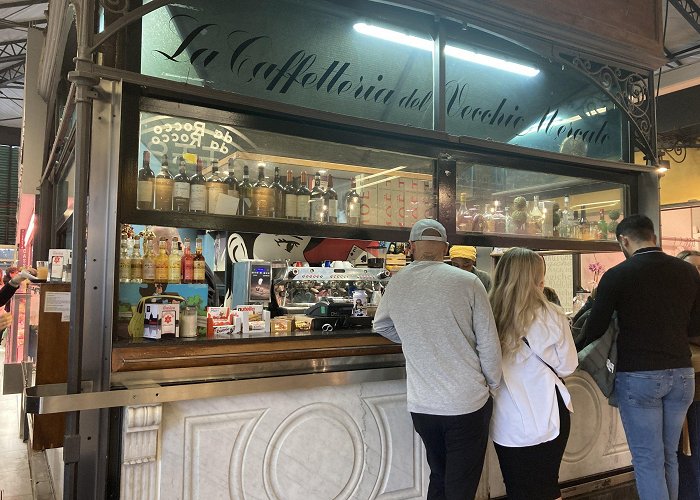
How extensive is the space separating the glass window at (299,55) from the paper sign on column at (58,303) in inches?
49.3

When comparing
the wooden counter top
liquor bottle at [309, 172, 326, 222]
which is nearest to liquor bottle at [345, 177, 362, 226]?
liquor bottle at [309, 172, 326, 222]

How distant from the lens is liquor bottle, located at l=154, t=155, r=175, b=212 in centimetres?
275

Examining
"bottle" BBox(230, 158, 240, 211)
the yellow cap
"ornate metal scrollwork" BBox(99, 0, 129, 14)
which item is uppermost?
"ornate metal scrollwork" BBox(99, 0, 129, 14)

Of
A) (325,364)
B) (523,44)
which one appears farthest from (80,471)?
(523,44)

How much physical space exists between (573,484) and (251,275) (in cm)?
265

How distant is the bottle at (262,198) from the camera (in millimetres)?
3082

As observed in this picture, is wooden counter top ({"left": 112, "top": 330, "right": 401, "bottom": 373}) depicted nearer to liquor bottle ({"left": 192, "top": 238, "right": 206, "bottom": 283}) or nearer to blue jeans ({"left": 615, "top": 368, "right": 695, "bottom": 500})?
liquor bottle ({"left": 192, "top": 238, "right": 206, "bottom": 283})

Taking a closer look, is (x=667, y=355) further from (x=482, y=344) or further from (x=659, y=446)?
(x=482, y=344)

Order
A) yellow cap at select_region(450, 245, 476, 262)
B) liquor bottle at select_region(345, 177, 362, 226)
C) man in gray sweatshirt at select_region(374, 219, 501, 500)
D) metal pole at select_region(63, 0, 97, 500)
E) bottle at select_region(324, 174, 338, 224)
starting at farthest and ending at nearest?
yellow cap at select_region(450, 245, 476, 262), liquor bottle at select_region(345, 177, 362, 226), bottle at select_region(324, 174, 338, 224), man in gray sweatshirt at select_region(374, 219, 501, 500), metal pole at select_region(63, 0, 97, 500)

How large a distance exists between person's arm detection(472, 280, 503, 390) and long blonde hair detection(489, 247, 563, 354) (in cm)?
16

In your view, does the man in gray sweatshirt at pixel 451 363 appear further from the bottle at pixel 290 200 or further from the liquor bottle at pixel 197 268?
the liquor bottle at pixel 197 268

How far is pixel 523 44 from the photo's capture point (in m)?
3.47

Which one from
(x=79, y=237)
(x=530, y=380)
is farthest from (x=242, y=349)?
(x=530, y=380)

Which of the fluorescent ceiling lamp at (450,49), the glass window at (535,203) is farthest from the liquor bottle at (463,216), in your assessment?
the fluorescent ceiling lamp at (450,49)
